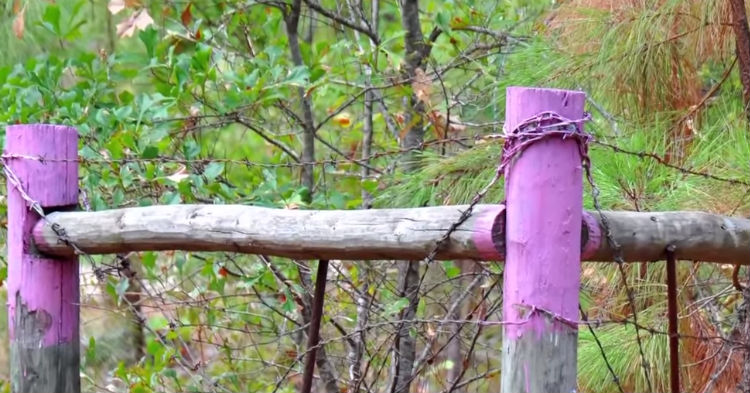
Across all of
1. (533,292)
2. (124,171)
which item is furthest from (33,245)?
(533,292)

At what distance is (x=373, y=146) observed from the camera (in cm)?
354

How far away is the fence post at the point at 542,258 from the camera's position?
1.42 meters

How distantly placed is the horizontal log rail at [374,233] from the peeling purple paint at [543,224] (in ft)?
0.16

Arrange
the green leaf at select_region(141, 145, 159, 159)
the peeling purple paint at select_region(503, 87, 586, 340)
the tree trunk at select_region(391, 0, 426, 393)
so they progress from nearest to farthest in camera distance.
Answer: the peeling purple paint at select_region(503, 87, 586, 340)
the green leaf at select_region(141, 145, 159, 159)
the tree trunk at select_region(391, 0, 426, 393)

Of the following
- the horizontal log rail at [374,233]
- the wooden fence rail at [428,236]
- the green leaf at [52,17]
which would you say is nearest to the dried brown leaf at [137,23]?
the green leaf at [52,17]

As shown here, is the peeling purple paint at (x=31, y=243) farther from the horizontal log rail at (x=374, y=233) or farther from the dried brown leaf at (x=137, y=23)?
the dried brown leaf at (x=137, y=23)

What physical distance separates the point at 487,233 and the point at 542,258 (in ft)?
0.30

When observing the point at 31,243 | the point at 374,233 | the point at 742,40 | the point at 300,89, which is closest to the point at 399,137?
the point at 300,89

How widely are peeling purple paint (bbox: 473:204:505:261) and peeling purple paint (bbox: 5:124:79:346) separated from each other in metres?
0.88

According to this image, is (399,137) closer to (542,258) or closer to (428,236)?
(428,236)

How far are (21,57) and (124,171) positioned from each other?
5.46ft

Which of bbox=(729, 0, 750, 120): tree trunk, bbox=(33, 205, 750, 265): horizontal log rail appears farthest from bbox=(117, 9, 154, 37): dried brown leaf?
bbox=(729, 0, 750, 120): tree trunk

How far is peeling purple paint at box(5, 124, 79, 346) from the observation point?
1.94 metres

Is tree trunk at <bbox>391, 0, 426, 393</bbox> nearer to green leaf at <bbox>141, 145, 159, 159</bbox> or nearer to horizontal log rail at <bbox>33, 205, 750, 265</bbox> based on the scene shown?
green leaf at <bbox>141, 145, 159, 159</bbox>
